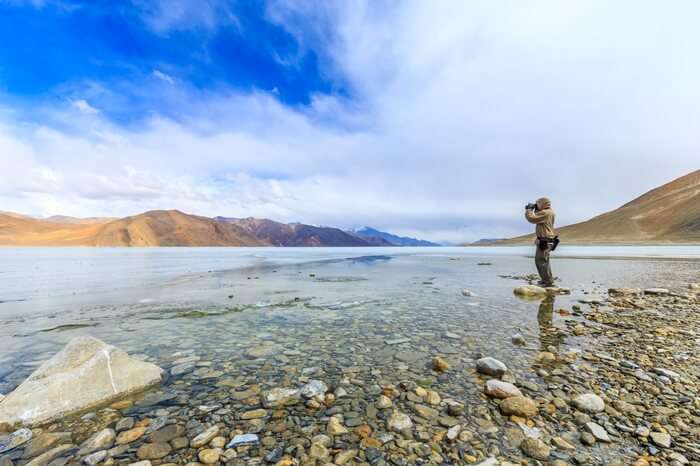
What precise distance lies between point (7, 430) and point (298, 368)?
4219 millimetres

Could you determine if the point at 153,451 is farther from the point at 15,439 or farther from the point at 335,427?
the point at 335,427

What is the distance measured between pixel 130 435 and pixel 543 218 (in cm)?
1806

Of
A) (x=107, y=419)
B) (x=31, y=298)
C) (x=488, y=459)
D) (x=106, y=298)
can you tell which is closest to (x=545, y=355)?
(x=488, y=459)

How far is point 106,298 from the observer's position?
15141mm

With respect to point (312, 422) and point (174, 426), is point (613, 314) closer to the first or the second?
point (312, 422)

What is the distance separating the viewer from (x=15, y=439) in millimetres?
3928

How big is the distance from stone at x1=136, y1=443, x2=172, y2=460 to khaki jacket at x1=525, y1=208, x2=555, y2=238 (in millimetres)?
17510

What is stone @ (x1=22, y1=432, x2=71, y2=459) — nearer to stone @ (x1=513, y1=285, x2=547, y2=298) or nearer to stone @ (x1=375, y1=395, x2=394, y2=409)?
stone @ (x1=375, y1=395, x2=394, y2=409)

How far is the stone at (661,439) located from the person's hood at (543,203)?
14.6 m

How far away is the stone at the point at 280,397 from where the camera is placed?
4.93m

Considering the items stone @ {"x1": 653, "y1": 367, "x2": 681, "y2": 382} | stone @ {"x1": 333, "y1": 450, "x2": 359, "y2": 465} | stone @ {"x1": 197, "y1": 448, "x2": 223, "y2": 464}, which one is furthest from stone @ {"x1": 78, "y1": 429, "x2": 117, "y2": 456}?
stone @ {"x1": 653, "y1": 367, "x2": 681, "y2": 382}

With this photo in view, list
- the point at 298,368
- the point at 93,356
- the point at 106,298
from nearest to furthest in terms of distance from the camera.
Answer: the point at 93,356 < the point at 298,368 < the point at 106,298

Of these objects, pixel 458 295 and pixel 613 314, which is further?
pixel 458 295

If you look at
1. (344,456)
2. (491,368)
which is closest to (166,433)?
(344,456)
